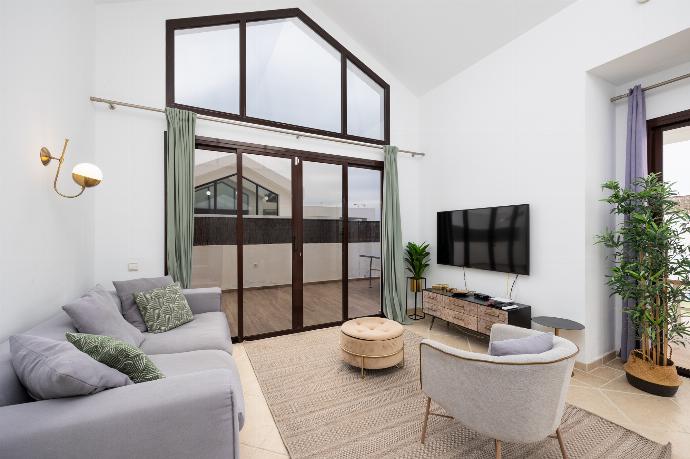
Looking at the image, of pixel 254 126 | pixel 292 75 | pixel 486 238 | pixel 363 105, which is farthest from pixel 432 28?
pixel 486 238

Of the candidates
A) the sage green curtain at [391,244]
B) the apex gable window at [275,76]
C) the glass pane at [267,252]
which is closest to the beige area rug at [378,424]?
the glass pane at [267,252]

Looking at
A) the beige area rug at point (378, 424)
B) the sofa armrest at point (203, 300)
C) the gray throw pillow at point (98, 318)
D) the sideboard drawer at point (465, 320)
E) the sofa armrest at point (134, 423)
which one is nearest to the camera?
the sofa armrest at point (134, 423)

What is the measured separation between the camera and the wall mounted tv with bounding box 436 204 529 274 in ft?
11.1

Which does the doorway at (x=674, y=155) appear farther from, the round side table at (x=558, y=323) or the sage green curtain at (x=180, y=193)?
the sage green curtain at (x=180, y=193)

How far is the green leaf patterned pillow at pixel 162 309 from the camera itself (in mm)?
2600

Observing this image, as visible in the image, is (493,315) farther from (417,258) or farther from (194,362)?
(194,362)

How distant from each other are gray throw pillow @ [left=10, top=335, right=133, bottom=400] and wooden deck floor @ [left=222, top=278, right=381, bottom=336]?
2415mm

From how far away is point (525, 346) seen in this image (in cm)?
168

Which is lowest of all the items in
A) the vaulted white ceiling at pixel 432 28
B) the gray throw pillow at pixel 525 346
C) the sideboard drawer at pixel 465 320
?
the sideboard drawer at pixel 465 320

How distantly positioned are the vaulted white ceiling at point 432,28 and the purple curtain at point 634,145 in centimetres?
114

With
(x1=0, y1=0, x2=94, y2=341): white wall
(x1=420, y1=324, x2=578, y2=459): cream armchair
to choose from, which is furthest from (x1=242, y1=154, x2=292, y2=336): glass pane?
(x1=420, y1=324, x2=578, y2=459): cream armchair

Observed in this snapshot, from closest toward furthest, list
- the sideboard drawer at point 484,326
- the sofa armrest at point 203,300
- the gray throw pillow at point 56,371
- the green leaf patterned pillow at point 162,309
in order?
the gray throw pillow at point 56,371, the green leaf patterned pillow at point 162,309, the sofa armrest at point 203,300, the sideboard drawer at point 484,326

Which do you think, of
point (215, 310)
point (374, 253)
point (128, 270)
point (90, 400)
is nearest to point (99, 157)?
point (128, 270)

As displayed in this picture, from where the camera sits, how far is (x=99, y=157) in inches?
123
